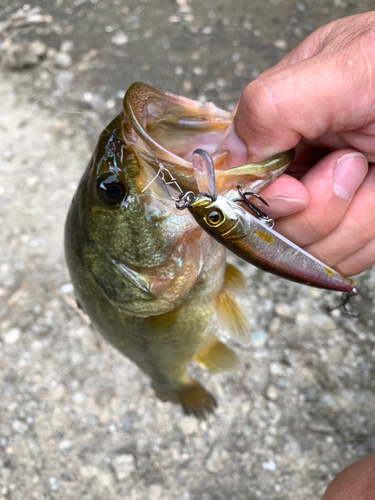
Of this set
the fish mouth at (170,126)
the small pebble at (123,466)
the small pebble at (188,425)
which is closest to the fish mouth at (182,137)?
the fish mouth at (170,126)

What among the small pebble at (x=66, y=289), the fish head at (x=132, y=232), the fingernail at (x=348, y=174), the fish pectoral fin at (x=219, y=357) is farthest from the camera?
the small pebble at (x=66, y=289)

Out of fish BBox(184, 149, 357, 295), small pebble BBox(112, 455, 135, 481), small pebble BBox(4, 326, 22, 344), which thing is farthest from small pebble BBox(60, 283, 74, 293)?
fish BBox(184, 149, 357, 295)

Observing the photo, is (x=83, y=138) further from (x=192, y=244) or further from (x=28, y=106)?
(x=192, y=244)

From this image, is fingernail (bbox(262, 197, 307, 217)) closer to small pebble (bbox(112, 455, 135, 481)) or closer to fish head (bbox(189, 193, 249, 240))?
fish head (bbox(189, 193, 249, 240))

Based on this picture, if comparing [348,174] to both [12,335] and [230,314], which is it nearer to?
[230,314]

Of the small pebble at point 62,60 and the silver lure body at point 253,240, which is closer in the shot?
the silver lure body at point 253,240

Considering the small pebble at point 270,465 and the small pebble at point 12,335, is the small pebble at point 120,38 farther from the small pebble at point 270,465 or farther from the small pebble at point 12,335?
the small pebble at point 270,465
